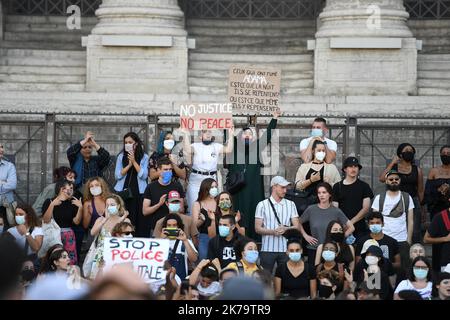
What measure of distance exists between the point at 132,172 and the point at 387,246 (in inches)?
143

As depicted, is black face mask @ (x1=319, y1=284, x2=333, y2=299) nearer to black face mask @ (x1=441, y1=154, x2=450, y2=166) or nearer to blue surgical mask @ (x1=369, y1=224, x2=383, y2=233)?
blue surgical mask @ (x1=369, y1=224, x2=383, y2=233)

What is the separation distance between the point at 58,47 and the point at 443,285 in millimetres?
11374

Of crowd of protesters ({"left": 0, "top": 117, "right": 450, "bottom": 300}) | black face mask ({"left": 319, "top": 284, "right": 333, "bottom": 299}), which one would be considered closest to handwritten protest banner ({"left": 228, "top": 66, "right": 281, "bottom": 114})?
crowd of protesters ({"left": 0, "top": 117, "right": 450, "bottom": 300})

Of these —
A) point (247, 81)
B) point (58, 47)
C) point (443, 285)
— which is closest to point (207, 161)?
point (247, 81)

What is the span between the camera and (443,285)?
15422 mm

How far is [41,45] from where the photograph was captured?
2520 cm

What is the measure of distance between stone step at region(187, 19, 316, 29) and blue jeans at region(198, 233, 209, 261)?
8960mm

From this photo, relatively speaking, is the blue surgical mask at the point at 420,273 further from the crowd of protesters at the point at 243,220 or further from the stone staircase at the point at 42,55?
the stone staircase at the point at 42,55

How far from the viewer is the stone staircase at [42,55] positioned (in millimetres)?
24047

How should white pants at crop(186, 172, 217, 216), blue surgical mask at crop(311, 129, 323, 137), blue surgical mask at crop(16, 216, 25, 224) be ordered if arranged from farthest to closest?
blue surgical mask at crop(311, 129, 323, 137) → white pants at crop(186, 172, 217, 216) → blue surgical mask at crop(16, 216, 25, 224)

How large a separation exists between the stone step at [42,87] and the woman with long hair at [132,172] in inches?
201

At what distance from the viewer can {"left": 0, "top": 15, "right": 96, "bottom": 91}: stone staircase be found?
24.0 m

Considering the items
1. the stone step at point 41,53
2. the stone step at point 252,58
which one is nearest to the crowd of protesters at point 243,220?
the stone step at point 252,58
